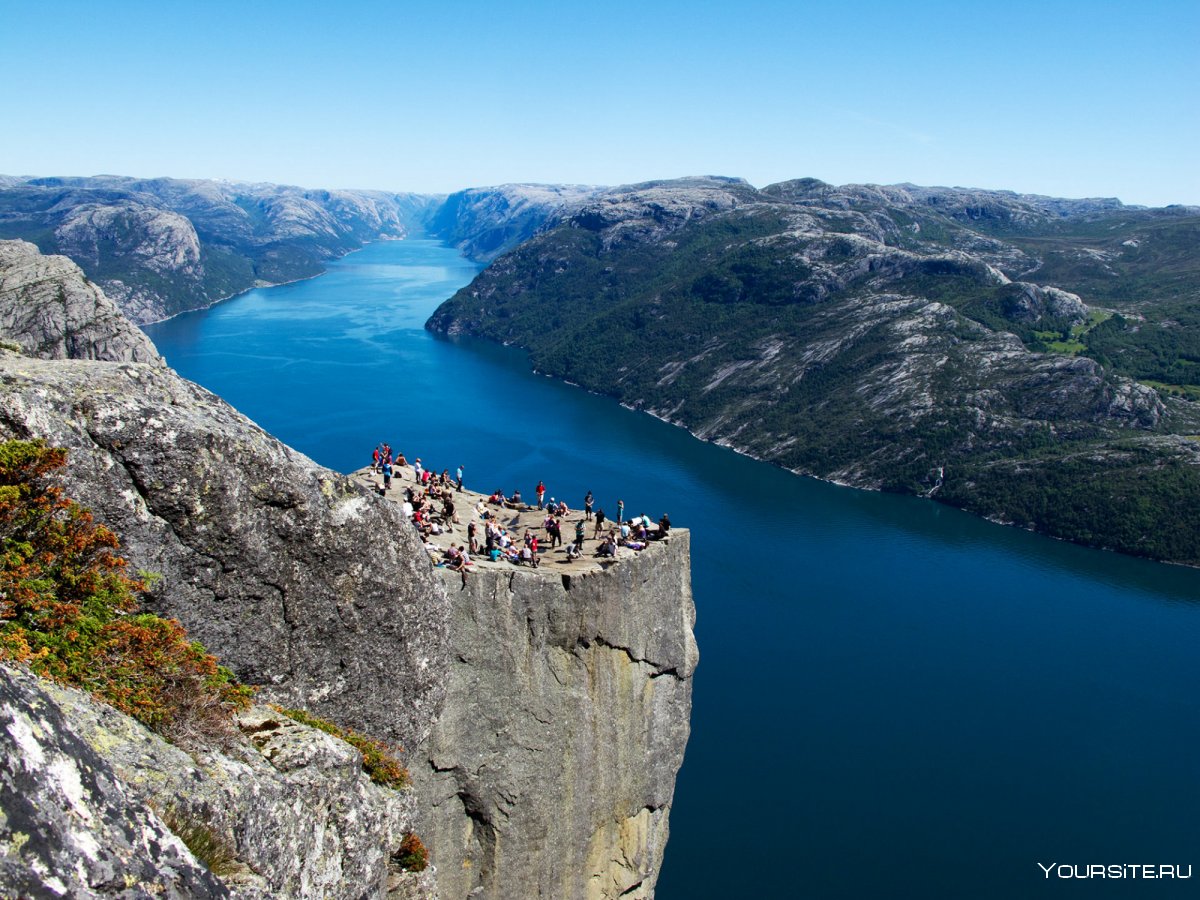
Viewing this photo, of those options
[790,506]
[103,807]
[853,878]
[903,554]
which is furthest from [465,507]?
[790,506]

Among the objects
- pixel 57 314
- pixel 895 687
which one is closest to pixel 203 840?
pixel 57 314

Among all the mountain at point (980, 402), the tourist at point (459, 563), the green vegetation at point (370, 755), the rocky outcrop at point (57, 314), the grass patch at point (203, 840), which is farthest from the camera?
the mountain at point (980, 402)

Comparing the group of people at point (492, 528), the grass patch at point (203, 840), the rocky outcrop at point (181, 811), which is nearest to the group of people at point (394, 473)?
the group of people at point (492, 528)

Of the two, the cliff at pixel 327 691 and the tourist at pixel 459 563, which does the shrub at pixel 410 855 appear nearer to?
the cliff at pixel 327 691

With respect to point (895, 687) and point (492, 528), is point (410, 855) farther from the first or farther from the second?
point (895, 687)

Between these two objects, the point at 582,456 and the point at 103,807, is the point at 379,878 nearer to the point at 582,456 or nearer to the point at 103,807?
the point at 103,807

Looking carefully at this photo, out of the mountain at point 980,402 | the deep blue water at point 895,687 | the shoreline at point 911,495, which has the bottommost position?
the deep blue water at point 895,687

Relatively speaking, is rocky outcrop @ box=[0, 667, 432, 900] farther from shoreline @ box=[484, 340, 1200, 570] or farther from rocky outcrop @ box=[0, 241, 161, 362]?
shoreline @ box=[484, 340, 1200, 570]

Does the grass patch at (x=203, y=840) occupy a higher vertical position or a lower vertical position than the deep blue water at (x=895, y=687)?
higher

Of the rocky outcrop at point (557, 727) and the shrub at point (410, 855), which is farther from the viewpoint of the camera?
the rocky outcrop at point (557, 727)
